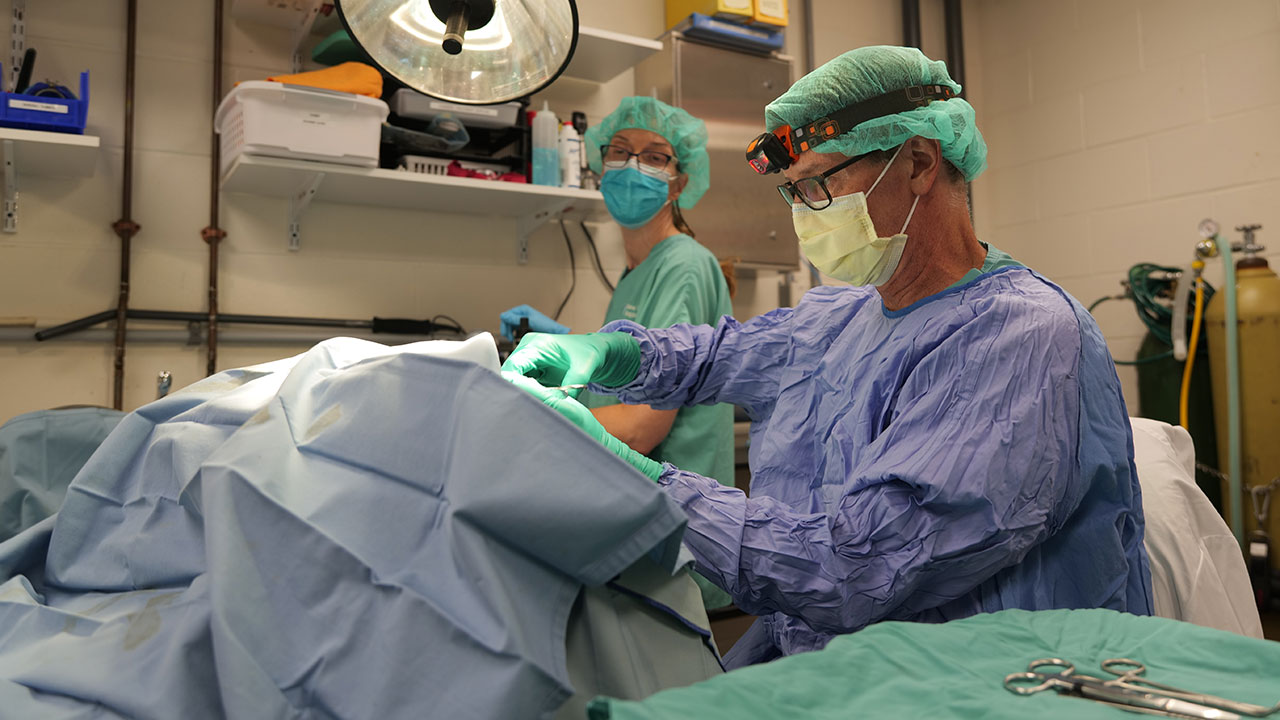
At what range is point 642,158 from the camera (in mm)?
2203

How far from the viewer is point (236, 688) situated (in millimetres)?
518

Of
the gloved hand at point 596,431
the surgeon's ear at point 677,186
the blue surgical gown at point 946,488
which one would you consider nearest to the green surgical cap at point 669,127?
the surgeon's ear at point 677,186

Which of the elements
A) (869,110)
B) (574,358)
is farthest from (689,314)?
(869,110)

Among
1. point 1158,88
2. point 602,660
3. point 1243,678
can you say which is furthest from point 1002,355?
point 1158,88

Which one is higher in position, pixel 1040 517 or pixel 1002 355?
pixel 1002 355

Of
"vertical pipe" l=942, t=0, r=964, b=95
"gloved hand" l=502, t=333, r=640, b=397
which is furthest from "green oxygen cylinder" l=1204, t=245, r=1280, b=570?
"gloved hand" l=502, t=333, r=640, b=397

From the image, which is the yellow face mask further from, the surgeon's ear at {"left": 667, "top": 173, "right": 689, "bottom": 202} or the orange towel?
the orange towel

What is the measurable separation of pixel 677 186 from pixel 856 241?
113cm

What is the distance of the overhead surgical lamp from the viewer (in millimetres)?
1041

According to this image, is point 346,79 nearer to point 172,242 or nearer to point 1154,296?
point 172,242

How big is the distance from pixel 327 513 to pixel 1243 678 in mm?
574

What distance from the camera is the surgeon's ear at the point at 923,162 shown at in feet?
3.79

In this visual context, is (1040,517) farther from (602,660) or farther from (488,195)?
(488,195)

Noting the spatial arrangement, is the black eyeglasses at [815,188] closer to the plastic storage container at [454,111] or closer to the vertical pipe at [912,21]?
the plastic storage container at [454,111]
